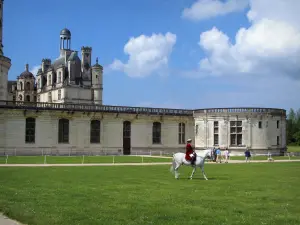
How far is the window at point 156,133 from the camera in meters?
49.0

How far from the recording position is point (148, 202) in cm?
1188

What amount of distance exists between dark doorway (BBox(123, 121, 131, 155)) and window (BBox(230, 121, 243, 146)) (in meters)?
11.5

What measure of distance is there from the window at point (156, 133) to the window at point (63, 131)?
10670 millimetres

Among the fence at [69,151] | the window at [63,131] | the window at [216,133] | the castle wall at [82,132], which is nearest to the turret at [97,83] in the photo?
the castle wall at [82,132]

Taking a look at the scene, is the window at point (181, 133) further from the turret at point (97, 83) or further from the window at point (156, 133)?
the turret at point (97, 83)

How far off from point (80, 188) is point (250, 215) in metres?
6.80

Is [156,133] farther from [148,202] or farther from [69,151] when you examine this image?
[148,202]

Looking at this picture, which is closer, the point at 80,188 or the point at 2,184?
the point at 80,188

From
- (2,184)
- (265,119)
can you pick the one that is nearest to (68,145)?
(265,119)

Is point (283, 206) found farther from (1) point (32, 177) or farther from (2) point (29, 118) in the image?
(2) point (29, 118)

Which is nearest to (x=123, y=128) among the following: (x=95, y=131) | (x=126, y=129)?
(x=126, y=129)

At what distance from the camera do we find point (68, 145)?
4300cm

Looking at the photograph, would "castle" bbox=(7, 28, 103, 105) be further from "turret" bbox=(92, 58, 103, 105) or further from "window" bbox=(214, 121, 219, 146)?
"window" bbox=(214, 121, 219, 146)

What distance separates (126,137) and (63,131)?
756 cm
